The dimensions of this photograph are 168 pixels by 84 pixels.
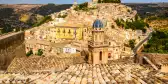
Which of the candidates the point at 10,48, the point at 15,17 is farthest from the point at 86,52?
the point at 15,17

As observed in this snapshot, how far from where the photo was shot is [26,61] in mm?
15531

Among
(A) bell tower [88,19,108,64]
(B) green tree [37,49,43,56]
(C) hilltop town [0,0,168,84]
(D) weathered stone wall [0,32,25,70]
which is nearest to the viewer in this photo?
(C) hilltop town [0,0,168,84]

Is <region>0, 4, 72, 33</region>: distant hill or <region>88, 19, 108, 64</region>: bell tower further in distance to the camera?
<region>0, 4, 72, 33</region>: distant hill

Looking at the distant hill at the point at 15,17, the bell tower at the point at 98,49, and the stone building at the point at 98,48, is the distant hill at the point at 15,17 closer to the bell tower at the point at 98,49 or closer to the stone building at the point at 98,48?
the stone building at the point at 98,48

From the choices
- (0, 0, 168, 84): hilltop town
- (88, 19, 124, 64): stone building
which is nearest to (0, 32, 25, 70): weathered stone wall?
(0, 0, 168, 84): hilltop town

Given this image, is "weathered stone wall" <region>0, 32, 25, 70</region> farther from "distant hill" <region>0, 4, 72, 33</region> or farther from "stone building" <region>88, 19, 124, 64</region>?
"distant hill" <region>0, 4, 72, 33</region>

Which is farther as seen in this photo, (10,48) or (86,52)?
(86,52)

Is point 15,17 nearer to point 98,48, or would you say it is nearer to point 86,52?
point 86,52

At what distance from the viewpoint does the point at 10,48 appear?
16.8 metres

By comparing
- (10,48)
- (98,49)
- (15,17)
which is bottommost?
(98,49)

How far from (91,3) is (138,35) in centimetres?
1179

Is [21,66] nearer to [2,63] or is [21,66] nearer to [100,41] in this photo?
[2,63]

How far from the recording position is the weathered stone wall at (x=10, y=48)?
15484 mm

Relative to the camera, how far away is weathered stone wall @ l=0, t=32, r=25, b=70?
1548 cm
